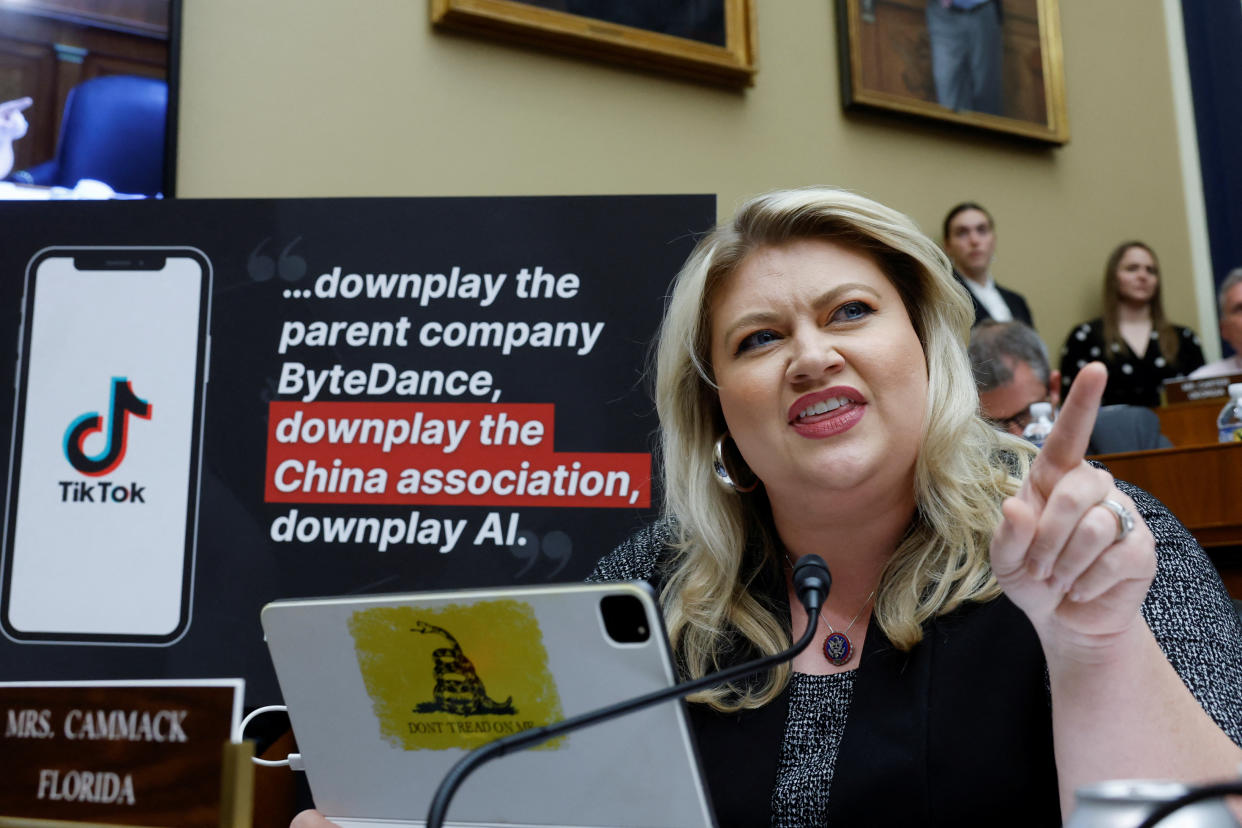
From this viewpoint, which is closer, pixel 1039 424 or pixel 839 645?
pixel 839 645

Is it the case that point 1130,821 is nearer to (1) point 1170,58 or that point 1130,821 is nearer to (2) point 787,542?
(2) point 787,542

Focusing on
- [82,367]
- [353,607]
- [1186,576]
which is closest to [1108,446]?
[1186,576]

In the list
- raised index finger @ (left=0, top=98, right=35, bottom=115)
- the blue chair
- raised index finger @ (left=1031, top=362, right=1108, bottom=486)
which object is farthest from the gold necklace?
raised index finger @ (left=0, top=98, right=35, bottom=115)

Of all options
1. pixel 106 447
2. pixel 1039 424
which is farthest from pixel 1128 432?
pixel 106 447

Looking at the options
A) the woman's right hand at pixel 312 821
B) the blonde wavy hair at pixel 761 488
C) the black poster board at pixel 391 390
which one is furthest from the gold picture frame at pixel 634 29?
the woman's right hand at pixel 312 821

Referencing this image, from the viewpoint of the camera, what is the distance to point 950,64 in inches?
172

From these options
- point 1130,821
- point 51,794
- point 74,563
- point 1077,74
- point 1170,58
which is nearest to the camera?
point 1130,821

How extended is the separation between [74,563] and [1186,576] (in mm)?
1636

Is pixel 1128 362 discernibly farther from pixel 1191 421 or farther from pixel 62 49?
pixel 62 49

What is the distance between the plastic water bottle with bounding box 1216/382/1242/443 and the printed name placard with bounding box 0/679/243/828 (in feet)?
8.88

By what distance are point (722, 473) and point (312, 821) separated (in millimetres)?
800

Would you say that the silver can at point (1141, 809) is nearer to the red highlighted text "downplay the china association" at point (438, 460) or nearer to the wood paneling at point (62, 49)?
the red highlighted text "downplay the china association" at point (438, 460)

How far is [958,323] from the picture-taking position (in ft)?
5.31

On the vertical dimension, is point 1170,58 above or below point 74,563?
above
